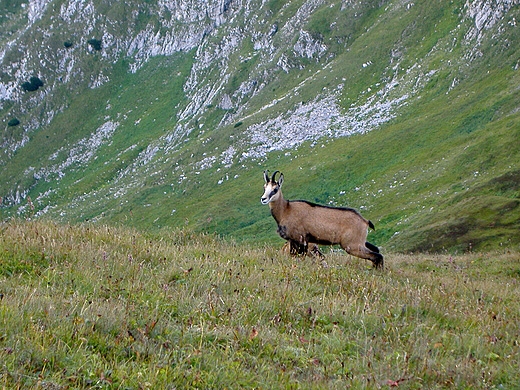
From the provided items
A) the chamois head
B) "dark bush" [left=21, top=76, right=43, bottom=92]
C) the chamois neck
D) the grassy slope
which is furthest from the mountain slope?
the grassy slope

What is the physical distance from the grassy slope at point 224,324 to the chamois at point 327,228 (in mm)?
3670

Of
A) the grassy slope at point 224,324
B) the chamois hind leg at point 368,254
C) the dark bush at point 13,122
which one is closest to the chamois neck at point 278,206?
the chamois hind leg at point 368,254

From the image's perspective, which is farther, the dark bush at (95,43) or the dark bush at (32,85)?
the dark bush at (95,43)

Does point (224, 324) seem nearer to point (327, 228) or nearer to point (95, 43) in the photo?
point (327, 228)

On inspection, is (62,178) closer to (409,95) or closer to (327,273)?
(409,95)

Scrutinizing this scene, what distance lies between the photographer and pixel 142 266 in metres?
9.26

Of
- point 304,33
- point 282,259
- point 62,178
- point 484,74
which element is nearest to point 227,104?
point 304,33

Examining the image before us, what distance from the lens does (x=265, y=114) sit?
103m

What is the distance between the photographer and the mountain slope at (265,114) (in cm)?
6188

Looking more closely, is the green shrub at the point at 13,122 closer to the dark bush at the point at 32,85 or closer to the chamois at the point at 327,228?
the dark bush at the point at 32,85

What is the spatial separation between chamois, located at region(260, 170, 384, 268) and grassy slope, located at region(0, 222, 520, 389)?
12.0ft

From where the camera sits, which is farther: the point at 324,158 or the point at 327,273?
the point at 324,158

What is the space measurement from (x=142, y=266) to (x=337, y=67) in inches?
3879

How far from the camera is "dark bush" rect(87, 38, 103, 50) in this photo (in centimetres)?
16275
